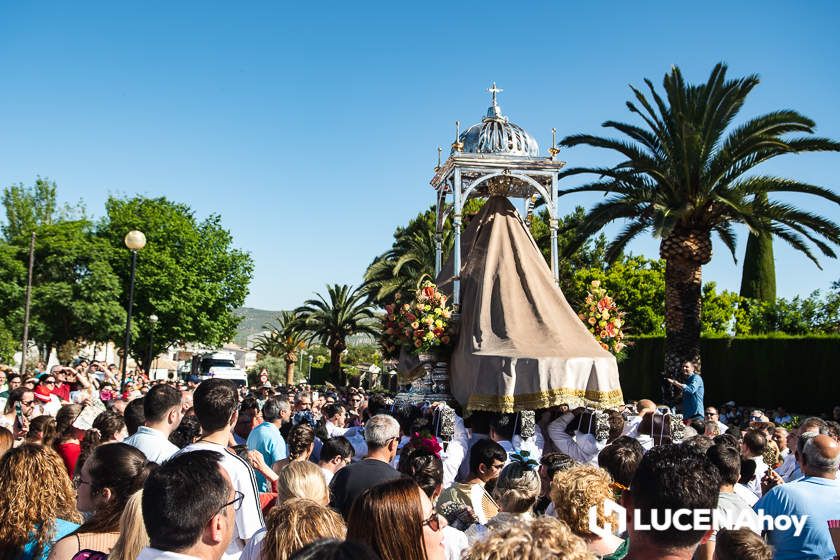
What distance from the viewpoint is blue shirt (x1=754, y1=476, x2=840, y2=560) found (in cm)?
473

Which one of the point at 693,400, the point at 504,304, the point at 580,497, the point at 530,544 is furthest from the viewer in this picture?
the point at 693,400

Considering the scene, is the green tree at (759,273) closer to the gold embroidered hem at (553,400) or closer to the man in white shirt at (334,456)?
the gold embroidered hem at (553,400)

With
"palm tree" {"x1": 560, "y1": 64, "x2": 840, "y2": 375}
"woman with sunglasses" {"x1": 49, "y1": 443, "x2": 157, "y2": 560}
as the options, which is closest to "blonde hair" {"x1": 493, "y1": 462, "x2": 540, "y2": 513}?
"woman with sunglasses" {"x1": 49, "y1": 443, "x2": 157, "y2": 560}

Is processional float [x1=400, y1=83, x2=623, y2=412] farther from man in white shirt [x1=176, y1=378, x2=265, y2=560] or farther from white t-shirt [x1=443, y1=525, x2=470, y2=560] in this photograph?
white t-shirt [x1=443, y1=525, x2=470, y2=560]

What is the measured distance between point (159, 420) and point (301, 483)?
1.74 metres

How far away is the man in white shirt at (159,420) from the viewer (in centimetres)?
572

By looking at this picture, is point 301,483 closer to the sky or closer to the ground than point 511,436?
closer to the sky

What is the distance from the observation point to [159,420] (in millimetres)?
5848

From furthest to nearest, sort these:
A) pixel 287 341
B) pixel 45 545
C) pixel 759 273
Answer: pixel 287 341 → pixel 759 273 → pixel 45 545

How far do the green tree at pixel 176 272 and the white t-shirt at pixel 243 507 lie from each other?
39610 millimetres

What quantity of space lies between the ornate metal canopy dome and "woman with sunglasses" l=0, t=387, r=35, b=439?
7.44 m

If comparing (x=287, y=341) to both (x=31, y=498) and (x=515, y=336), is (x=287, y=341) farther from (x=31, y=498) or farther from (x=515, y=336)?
(x=31, y=498)

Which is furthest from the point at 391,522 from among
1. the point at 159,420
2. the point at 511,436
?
the point at 511,436

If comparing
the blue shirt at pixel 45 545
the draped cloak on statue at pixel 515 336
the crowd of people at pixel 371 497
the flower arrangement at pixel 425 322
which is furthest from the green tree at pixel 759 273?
the blue shirt at pixel 45 545
